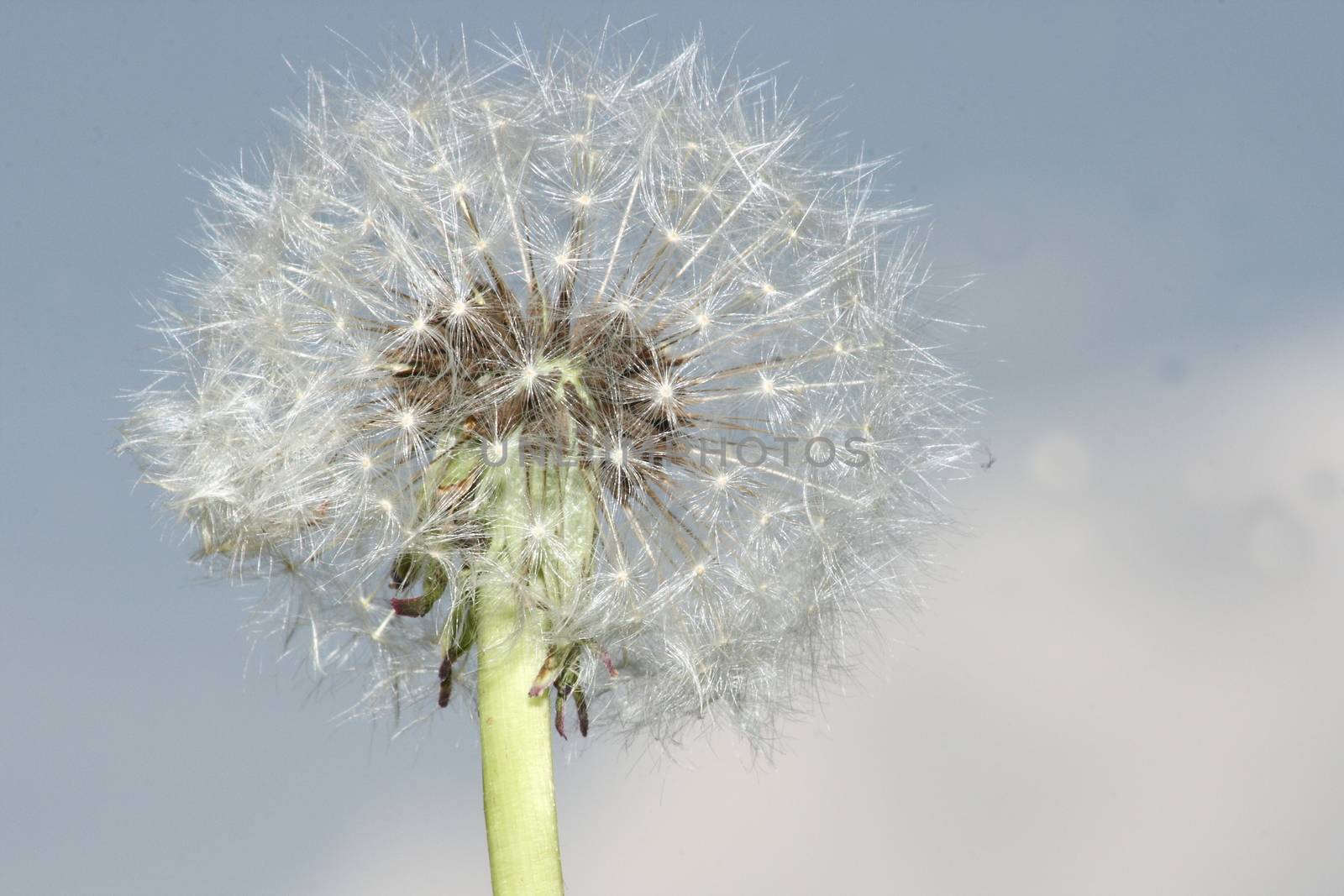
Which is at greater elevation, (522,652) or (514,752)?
(522,652)

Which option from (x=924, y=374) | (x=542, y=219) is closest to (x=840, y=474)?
(x=924, y=374)
